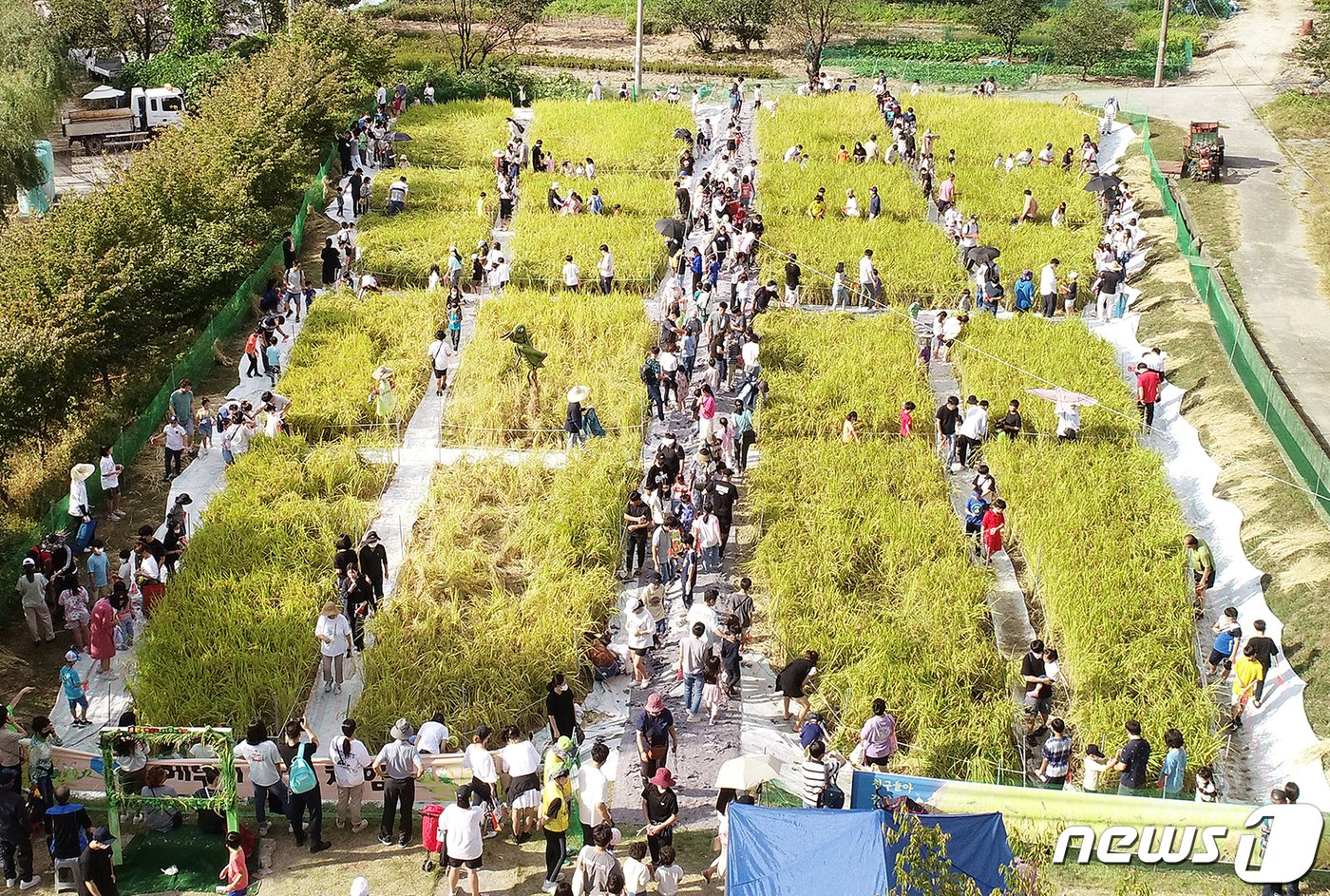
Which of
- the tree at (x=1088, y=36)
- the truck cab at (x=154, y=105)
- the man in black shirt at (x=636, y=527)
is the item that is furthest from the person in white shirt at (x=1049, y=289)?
the truck cab at (x=154, y=105)

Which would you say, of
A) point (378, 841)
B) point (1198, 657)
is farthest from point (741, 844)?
point (1198, 657)

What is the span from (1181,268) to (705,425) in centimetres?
1188

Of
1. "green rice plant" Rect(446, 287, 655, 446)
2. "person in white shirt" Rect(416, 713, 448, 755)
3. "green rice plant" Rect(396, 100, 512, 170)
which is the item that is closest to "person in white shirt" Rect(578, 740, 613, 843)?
"person in white shirt" Rect(416, 713, 448, 755)

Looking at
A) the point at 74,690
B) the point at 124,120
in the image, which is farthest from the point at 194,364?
the point at 124,120

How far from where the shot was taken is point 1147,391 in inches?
770

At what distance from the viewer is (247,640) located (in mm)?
13797

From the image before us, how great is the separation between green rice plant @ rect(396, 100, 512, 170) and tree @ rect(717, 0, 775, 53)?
683 inches

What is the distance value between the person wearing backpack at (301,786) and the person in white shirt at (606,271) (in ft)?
45.5

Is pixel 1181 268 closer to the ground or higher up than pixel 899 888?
higher up

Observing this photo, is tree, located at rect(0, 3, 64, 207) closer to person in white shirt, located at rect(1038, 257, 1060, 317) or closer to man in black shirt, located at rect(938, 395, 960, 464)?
man in black shirt, located at rect(938, 395, 960, 464)

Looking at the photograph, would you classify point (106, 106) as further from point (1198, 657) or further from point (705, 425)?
point (1198, 657)

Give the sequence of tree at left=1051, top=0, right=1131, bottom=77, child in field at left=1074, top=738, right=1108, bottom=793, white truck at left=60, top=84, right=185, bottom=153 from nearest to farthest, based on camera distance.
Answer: child in field at left=1074, top=738, right=1108, bottom=793 < white truck at left=60, top=84, right=185, bottom=153 < tree at left=1051, top=0, right=1131, bottom=77

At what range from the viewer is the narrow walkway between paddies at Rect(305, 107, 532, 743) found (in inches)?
541

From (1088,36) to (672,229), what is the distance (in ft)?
88.4
